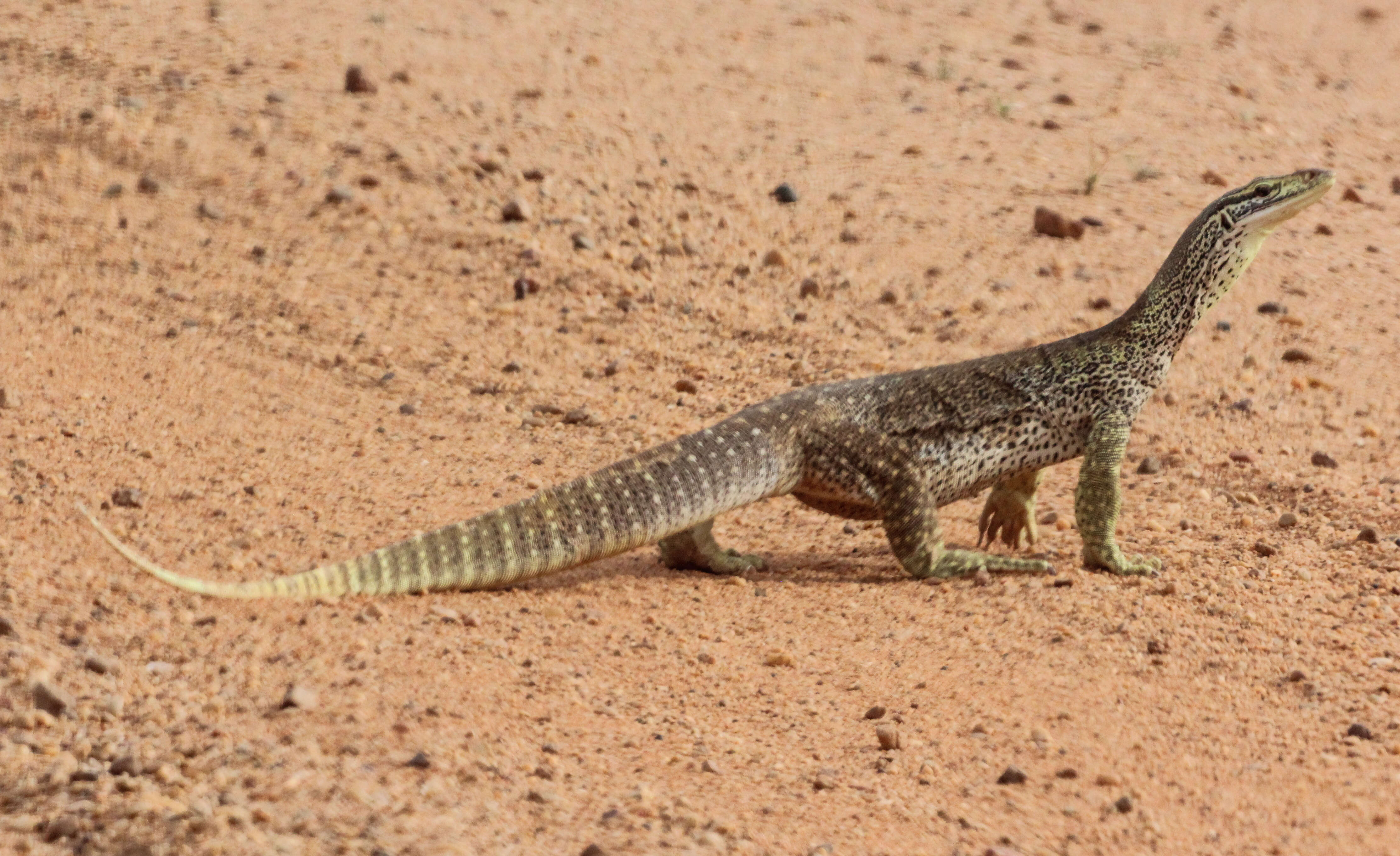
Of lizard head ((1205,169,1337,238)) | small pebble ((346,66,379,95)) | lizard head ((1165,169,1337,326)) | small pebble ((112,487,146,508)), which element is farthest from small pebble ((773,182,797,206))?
small pebble ((112,487,146,508))

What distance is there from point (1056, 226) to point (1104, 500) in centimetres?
520

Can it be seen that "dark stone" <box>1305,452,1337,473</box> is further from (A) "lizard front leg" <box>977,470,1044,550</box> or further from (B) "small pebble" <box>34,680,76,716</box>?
(B) "small pebble" <box>34,680,76,716</box>

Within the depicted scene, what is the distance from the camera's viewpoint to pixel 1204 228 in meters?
8.17

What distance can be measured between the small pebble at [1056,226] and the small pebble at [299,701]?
8386 millimetres

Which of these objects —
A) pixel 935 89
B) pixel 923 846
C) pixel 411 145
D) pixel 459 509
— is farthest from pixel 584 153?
pixel 923 846

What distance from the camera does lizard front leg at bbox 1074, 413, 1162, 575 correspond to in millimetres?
7859

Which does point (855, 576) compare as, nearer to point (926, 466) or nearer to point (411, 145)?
point (926, 466)

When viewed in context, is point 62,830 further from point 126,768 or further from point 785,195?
point 785,195

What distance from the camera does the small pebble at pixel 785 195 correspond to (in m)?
13.0

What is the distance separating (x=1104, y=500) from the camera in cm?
786

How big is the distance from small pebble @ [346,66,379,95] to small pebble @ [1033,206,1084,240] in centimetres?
578

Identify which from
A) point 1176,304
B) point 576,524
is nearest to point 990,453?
point 1176,304

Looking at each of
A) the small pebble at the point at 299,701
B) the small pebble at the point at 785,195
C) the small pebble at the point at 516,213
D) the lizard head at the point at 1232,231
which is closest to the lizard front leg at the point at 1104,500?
the lizard head at the point at 1232,231

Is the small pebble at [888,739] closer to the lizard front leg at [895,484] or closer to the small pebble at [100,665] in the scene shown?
the lizard front leg at [895,484]
